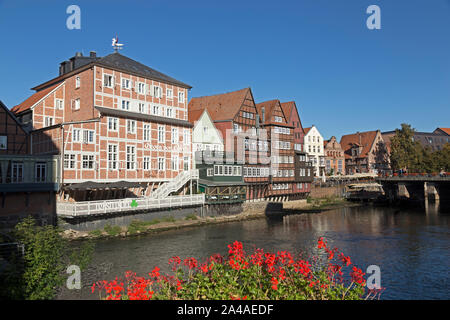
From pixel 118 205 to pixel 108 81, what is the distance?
13.5 metres

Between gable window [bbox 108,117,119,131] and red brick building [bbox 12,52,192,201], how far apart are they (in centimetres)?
6

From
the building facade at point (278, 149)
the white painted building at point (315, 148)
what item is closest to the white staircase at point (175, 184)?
the building facade at point (278, 149)

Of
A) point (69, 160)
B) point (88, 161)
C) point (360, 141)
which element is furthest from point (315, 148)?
point (69, 160)

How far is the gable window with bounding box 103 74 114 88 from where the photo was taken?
36338 millimetres

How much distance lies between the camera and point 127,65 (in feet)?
130

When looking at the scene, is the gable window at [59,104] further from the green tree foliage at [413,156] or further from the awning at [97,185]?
the green tree foliage at [413,156]

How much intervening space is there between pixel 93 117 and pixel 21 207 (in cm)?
1093

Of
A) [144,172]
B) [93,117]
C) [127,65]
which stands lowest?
[144,172]

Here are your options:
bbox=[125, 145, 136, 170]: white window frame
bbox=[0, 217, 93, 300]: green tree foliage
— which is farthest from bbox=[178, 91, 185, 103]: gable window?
bbox=[0, 217, 93, 300]: green tree foliage

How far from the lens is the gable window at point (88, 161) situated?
32938 millimetres

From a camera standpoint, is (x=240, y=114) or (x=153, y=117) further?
(x=240, y=114)

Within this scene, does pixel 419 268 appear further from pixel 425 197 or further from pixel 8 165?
pixel 425 197

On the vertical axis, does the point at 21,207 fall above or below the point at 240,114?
below
